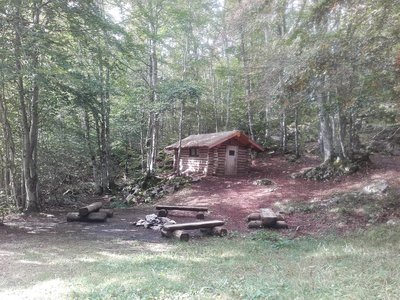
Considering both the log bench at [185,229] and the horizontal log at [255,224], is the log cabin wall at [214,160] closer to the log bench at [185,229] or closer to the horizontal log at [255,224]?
the horizontal log at [255,224]

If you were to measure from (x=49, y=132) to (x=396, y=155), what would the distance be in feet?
67.1

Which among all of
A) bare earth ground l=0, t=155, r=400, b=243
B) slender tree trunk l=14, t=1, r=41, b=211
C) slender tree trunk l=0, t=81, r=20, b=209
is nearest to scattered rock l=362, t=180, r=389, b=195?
bare earth ground l=0, t=155, r=400, b=243

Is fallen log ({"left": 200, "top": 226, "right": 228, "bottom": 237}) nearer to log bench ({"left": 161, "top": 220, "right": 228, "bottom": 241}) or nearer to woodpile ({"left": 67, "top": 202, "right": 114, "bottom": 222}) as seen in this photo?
log bench ({"left": 161, "top": 220, "right": 228, "bottom": 241})

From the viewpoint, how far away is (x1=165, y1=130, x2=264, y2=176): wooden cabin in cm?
2127

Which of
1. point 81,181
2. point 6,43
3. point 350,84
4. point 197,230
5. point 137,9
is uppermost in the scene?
point 137,9

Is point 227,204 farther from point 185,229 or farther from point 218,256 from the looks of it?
point 218,256

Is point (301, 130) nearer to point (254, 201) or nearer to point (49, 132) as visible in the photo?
point (254, 201)

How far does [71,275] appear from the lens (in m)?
5.91

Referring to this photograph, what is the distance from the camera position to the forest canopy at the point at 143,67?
7.94 meters

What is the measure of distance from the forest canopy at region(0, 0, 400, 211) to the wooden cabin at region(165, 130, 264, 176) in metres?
3.04

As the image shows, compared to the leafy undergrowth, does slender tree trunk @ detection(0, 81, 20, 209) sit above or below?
above

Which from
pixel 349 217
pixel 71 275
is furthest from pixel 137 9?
pixel 71 275

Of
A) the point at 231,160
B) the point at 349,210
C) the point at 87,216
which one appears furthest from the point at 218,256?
the point at 231,160

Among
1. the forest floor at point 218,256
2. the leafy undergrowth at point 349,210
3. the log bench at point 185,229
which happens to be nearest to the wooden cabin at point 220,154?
the forest floor at point 218,256
